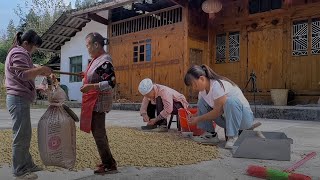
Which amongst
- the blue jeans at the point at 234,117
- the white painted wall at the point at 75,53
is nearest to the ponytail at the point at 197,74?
the blue jeans at the point at 234,117

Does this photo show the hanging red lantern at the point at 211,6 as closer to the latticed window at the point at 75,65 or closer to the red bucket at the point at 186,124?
the red bucket at the point at 186,124

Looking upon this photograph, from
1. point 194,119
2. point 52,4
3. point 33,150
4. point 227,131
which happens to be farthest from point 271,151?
point 52,4

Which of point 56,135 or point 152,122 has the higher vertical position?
point 56,135

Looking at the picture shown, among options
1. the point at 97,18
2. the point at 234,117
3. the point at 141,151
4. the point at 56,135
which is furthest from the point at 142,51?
the point at 56,135

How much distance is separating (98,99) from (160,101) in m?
2.19

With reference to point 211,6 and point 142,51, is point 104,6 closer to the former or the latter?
point 142,51

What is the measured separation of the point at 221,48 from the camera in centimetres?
960

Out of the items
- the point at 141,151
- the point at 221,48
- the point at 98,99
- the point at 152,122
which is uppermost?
the point at 221,48

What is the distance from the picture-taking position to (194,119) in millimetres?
3461

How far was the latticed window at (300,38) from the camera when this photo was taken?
7.91 meters

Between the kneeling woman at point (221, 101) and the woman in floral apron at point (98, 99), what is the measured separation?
115 centimetres

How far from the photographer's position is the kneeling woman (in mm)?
3365

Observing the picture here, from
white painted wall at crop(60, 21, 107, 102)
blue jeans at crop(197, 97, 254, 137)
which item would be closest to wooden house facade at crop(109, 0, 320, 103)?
white painted wall at crop(60, 21, 107, 102)

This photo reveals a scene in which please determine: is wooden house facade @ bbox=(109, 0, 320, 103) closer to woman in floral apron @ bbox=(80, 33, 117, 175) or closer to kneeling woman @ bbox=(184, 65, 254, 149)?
kneeling woman @ bbox=(184, 65, 254, 149)
